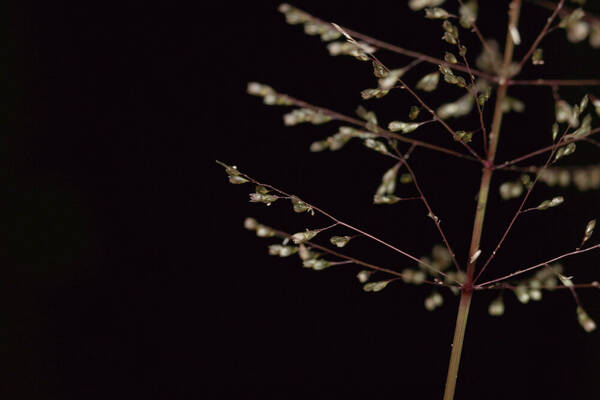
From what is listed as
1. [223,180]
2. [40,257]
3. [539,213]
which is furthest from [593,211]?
[40,257]

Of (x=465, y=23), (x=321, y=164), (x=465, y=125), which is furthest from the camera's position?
(x=321, y=164)

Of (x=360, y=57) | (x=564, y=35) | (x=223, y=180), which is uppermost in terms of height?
(x=564, y=35)

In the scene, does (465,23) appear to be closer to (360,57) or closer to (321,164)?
(360,57)

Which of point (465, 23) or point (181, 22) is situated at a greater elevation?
point (181, 22)

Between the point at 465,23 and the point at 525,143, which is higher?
the point at 525,143

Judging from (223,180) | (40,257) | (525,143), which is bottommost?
(40,257)

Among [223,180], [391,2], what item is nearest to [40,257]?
[223,180]

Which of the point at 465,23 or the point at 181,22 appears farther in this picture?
the point at 181,22

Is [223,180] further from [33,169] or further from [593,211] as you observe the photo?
[593,211]

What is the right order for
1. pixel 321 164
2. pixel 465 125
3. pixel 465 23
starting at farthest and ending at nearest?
pixel 321 164
pixel 465 125
pixel 465 23
